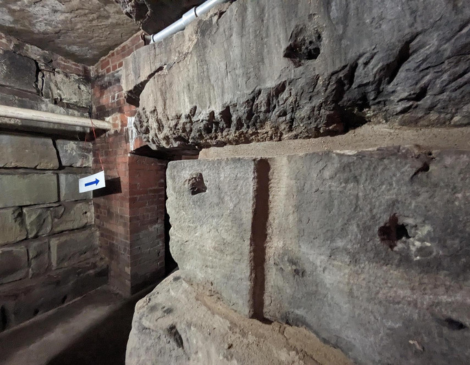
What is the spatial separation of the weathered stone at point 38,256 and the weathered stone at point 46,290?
0.07 metres

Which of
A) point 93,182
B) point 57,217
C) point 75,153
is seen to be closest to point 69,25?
point 75,153

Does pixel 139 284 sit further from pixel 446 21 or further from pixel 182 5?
pixel 446 21

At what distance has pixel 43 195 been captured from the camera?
2236 millimetres

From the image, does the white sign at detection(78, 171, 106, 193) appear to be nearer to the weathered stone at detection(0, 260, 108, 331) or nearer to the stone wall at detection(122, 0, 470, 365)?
the weathered stone at detection(0, 260, 108, 331)

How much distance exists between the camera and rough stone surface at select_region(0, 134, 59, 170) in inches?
78.3

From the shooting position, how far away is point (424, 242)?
0.36 m

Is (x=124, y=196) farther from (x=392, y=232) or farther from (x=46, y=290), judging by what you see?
(x=392, y=232)

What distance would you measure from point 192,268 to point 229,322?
0.61ft

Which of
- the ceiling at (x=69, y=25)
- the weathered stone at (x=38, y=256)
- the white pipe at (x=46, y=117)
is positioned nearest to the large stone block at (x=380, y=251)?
the ceiling at (x=69, y=25)

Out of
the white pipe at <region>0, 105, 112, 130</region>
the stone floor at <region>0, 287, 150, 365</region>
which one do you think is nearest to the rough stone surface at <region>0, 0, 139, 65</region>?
the white pipe at <region>0, 105, 112, 130</region>

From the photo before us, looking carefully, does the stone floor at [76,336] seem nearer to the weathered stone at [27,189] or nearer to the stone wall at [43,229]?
the stone wall at [43,229]

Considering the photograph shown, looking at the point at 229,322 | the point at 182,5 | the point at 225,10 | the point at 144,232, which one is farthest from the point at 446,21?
the point at 144,232

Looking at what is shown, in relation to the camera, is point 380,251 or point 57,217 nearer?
point 380,251

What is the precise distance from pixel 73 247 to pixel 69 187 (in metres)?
0.67
